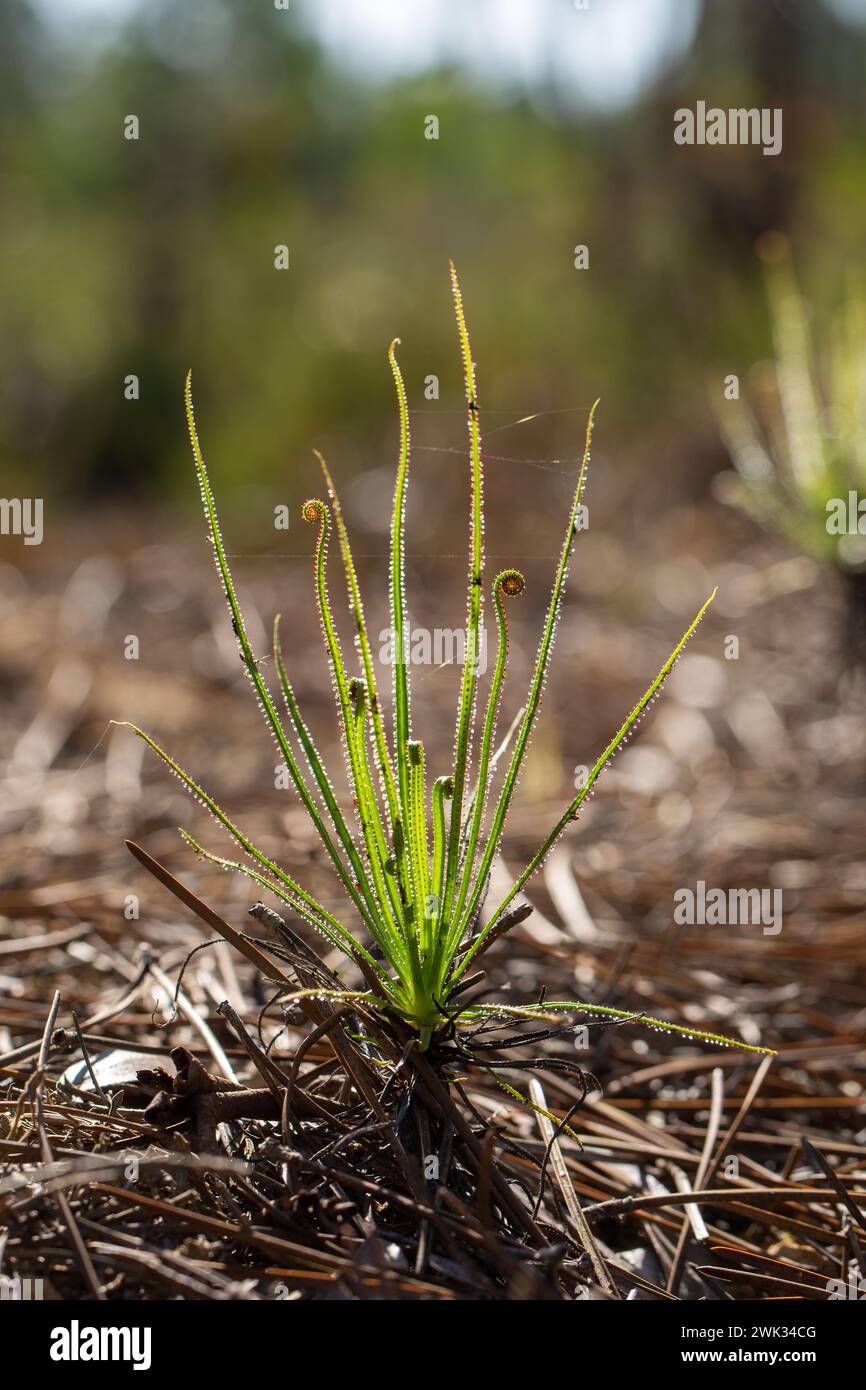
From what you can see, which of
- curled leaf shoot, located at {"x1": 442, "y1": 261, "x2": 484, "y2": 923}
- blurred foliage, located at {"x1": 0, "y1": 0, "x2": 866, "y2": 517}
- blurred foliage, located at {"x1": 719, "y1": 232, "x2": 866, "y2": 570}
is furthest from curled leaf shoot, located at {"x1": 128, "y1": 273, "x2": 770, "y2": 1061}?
blurred foliage, located at {"x1": 0, "y1": 0, "x2": 866, "y2": 517}

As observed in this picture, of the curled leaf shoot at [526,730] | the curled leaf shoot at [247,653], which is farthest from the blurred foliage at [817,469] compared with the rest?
the curled leaf shoot at [247,653]

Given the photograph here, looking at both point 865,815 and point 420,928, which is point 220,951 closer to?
point 420,928

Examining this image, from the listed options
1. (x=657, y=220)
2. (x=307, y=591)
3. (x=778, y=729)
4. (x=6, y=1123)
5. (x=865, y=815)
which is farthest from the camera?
(x=657, y=220)

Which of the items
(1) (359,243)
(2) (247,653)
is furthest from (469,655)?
(1) (359,243)

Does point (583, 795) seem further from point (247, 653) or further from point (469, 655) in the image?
point (247, 653)

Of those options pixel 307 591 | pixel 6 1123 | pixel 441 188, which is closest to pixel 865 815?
pixel 6 1123

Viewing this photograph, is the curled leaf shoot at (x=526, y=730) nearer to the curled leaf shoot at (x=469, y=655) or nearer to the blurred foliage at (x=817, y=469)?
the curled leaf shoot at (x=469, y=655)

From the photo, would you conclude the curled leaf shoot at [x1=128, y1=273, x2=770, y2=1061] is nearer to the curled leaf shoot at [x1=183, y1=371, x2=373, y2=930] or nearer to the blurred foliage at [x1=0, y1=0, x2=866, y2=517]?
the curled leaf shoot at [x1=183, y1=371, x2=373, y2=930]

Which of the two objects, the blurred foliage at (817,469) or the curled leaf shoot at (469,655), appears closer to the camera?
the curled leaf shoot at (469,655)

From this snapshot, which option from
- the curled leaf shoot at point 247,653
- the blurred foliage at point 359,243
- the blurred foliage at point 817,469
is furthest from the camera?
the blurred foliage at point 359,243
